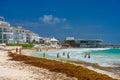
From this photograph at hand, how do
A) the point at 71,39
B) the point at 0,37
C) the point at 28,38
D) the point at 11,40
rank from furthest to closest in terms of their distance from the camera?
1. the point at 71,39
2. the point at 28,38
3. the point at 11,40
4. the point at 0,37

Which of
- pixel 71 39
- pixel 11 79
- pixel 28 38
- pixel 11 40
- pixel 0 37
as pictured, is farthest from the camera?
pixel 71 39

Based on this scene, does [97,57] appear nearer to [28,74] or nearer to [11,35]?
[28,74]

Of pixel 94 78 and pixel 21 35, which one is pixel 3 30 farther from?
pixel 94 78

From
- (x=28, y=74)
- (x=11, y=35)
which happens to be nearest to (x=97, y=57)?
(x=28, y=74)

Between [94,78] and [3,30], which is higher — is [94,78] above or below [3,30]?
below

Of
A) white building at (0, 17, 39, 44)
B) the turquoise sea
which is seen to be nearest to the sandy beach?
the turquoise sea

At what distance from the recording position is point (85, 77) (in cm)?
1659

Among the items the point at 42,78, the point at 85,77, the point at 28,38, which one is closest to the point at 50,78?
the point at 42,78

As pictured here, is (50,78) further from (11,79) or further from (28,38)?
(28,38)

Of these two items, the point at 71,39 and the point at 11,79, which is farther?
the point at 71,39

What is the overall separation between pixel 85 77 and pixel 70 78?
1081 mm

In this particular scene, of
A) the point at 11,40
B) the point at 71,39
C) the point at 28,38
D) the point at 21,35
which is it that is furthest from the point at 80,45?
the point at 11,40

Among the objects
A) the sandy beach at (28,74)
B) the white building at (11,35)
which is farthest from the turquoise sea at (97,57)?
the white building at (11,35)

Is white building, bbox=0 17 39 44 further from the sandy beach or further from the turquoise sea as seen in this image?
the sandy beach
